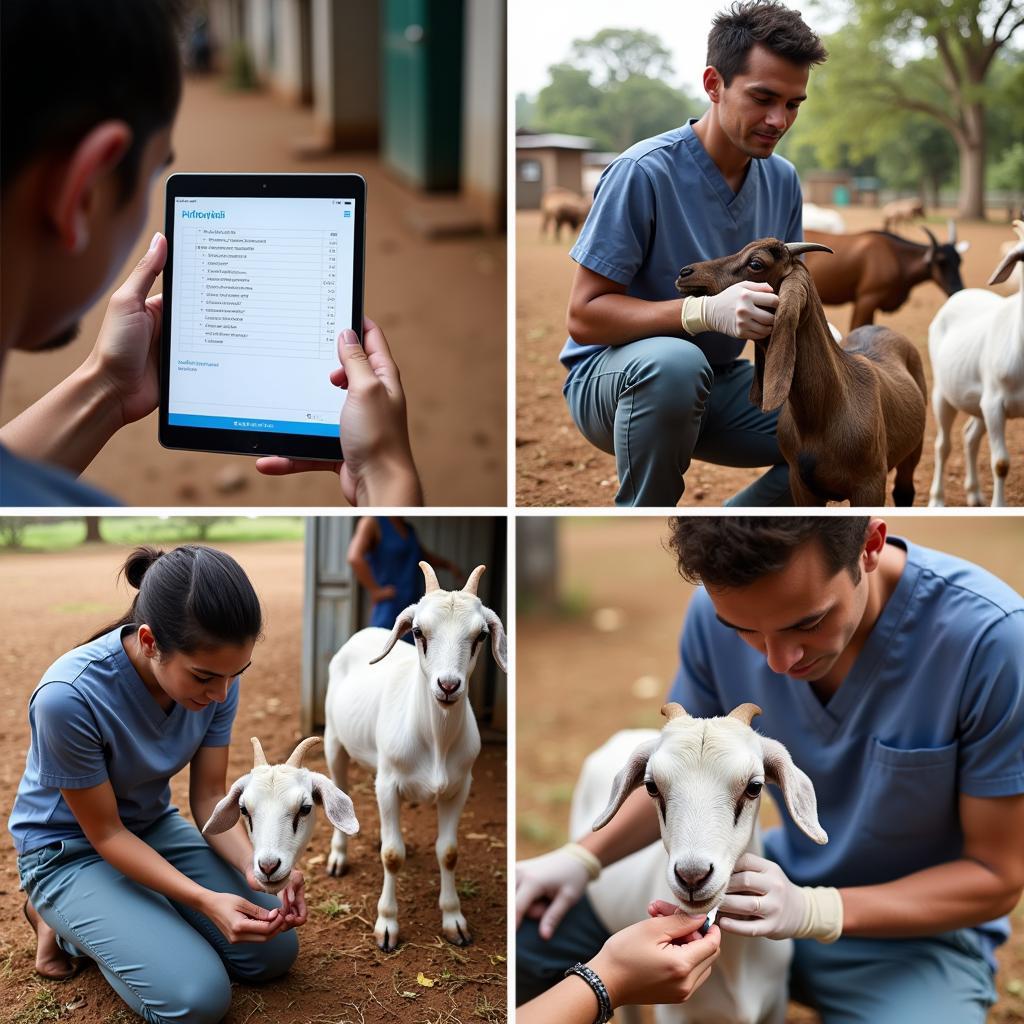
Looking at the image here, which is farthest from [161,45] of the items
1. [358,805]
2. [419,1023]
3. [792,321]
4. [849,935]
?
[849,935]

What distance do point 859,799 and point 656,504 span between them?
60 centimetres

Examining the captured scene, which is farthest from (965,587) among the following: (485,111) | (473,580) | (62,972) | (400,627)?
(485,111)

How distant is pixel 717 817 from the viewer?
1.37m

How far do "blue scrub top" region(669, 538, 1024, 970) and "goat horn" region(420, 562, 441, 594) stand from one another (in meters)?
0.49

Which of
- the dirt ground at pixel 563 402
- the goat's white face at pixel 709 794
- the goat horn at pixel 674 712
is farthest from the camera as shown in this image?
the dirt ground at pixel 563 402

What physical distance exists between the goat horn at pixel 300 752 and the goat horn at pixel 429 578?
323 mm

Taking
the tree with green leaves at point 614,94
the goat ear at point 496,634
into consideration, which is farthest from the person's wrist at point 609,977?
the tree with green leaves at point 614,94

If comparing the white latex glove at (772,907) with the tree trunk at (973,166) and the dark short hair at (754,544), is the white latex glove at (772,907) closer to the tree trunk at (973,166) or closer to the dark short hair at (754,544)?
the dark short hair at (754,544)

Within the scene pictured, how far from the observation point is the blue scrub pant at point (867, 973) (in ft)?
5.58

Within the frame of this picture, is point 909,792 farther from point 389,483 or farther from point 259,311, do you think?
point 259,311

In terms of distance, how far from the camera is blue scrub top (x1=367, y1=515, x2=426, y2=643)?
174 centimetres

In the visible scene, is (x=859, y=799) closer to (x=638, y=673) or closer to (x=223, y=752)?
(x=223, y=752)

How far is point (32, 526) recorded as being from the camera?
1.85 metres

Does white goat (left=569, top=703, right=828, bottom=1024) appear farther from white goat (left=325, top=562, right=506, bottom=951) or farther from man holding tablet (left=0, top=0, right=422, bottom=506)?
man holding tablet (left=0, top=0, right=422, bottom=506)
